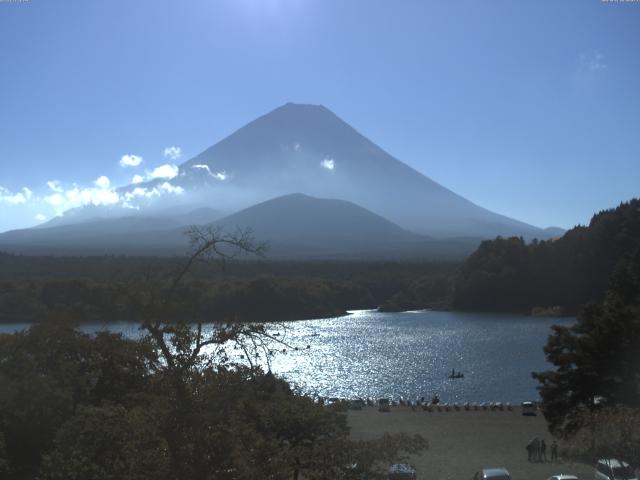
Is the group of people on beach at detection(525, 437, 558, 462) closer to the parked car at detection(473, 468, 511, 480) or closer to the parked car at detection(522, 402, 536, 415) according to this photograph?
the parked car at detection(473, 468, 511, 480)

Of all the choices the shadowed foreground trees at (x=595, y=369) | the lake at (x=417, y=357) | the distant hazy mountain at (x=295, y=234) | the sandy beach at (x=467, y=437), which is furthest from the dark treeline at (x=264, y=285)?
the distant hazy mountain at (x=295, y=234)

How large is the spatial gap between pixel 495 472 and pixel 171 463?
588cm

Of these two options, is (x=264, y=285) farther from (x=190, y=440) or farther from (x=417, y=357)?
(x=190, y=440)

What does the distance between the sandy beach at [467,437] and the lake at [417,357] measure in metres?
2.80

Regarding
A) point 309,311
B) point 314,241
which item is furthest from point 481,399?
point 314,241

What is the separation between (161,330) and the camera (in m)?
3.65

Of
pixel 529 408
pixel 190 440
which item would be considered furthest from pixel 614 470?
pixel 529 408

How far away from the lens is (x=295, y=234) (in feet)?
330

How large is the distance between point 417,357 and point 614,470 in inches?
636

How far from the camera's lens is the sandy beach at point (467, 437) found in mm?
9352

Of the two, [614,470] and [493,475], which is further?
[493,475]

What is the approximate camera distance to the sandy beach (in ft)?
30.7

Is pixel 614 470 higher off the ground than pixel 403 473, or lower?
higher

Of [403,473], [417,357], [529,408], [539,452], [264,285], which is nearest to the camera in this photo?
[403,473]
